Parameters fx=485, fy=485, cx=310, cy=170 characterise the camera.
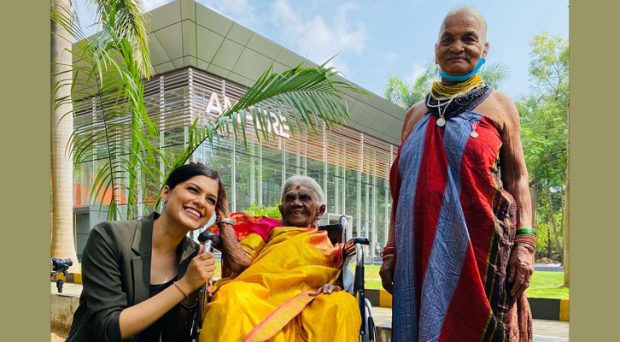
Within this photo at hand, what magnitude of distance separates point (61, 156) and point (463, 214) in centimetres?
495

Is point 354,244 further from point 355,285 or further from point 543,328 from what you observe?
point 543,328

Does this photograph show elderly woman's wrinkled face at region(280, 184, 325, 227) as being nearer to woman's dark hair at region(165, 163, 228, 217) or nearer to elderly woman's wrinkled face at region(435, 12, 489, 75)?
woman's dark hair at region(165, 163, 228, 217)

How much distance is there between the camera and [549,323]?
5277 mm

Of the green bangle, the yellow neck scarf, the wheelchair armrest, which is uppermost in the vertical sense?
the yellow neck scarf

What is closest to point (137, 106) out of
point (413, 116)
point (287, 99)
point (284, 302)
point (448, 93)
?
point (287, 99)

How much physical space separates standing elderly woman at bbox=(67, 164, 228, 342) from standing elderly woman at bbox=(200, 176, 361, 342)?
208 millimetres

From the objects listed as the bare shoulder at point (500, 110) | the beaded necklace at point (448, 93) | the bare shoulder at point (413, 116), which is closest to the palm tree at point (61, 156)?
the bare shoulder at point (413, 116)

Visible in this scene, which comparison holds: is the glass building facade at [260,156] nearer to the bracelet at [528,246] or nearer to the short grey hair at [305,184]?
the short grey hair at [305,184]

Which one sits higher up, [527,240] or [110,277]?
[527,240]

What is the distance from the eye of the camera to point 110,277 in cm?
177

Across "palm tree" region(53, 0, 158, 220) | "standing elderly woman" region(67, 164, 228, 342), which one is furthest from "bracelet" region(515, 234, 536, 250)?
"palm tree" region(53, 0, 158, 220)

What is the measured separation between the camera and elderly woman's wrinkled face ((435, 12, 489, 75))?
5.72 ft

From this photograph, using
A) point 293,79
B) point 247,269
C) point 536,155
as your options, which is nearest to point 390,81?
point 536,155

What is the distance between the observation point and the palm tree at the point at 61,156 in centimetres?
514
